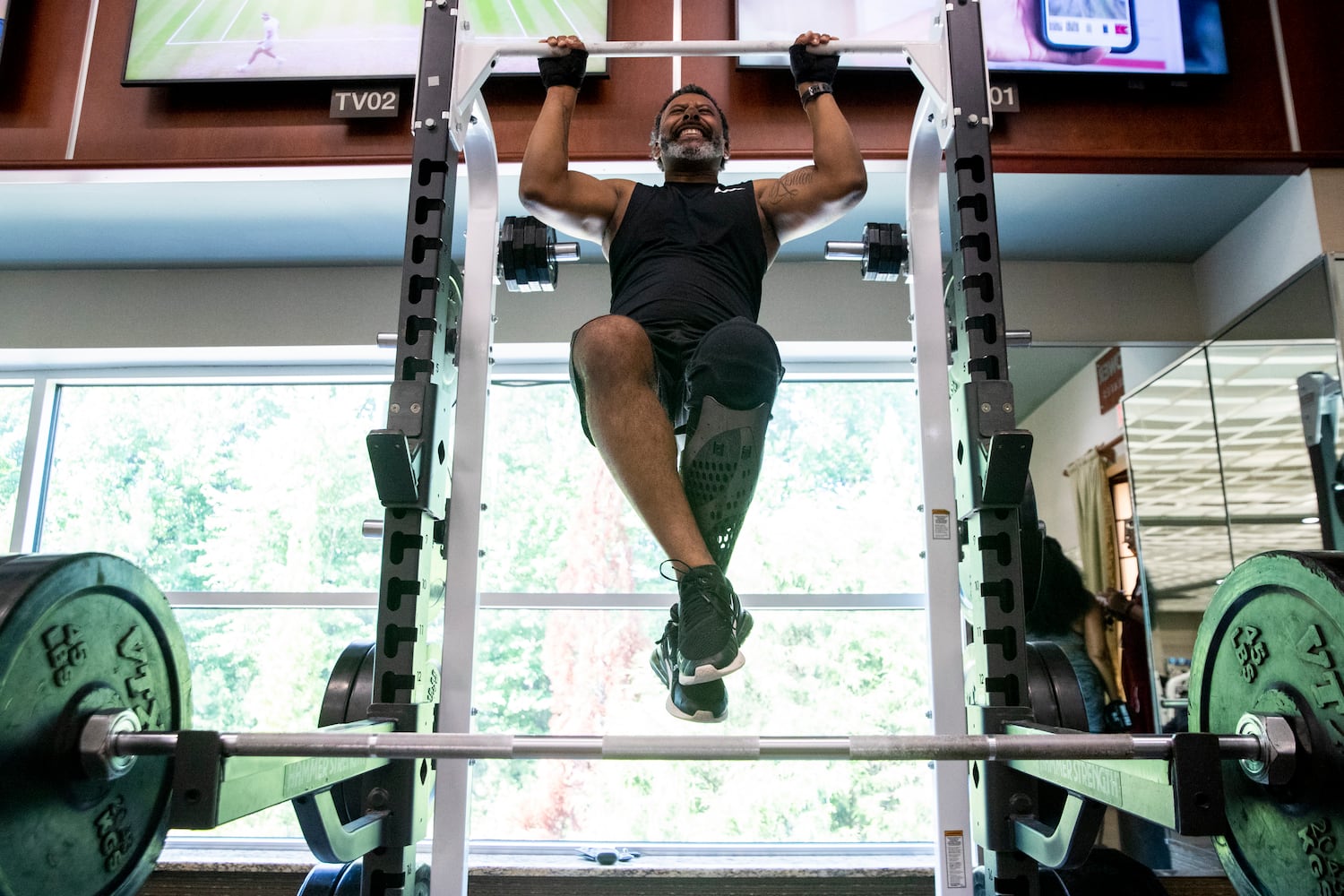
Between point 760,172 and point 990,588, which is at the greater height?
point 760,172

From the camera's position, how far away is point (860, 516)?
12.2 feet

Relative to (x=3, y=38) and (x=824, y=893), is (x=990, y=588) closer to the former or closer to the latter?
(x=824, y=893)

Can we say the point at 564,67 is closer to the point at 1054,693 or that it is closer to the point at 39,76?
the point at 1054,693

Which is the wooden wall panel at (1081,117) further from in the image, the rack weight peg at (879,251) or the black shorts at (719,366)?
the black shorts at (719,366)

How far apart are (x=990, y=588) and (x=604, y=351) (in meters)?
0.70

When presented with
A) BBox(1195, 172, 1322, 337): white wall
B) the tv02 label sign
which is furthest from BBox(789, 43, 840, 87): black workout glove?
BBox(1195, 172, 1322, 337): white wall

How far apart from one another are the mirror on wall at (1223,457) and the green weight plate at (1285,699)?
163 cm

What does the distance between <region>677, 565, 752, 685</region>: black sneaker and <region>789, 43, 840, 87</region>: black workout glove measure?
998mm

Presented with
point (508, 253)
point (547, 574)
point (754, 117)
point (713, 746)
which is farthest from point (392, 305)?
point (713, 746)

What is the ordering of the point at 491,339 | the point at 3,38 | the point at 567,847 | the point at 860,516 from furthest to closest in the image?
the point at 860,516, the point at 567,847, the point at 3,38, the point at 491,339

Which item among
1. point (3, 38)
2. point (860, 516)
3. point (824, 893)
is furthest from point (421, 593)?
point (3, 38)

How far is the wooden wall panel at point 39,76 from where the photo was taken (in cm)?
296

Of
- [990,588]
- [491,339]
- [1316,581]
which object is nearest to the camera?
[1316,581]

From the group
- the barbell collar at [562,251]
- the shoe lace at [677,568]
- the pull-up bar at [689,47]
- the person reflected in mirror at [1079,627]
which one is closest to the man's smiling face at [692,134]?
the pull-up bar at [689,47]
